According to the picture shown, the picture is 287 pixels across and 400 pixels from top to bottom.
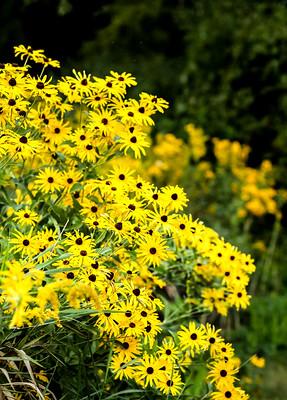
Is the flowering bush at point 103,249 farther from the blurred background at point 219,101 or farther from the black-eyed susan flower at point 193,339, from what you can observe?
the blurred background at point 219,101

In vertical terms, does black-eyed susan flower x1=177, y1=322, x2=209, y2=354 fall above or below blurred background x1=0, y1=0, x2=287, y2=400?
below

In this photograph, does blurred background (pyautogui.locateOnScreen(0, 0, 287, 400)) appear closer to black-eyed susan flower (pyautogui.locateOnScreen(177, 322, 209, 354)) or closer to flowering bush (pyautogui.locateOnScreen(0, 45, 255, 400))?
flowering bush (pyautogui.locateOnScreen(0, 45, 255, 400))

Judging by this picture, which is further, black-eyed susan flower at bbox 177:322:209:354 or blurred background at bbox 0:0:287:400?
blurred background at bbox 0:0:287:400

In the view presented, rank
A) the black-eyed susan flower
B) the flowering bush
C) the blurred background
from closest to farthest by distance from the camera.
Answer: the flowering bush → the black-eyed susan flower → the blurred background

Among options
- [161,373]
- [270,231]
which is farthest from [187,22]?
[161,373]

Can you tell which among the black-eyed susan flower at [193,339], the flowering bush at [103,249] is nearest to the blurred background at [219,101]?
the flowering bush at [103,249]

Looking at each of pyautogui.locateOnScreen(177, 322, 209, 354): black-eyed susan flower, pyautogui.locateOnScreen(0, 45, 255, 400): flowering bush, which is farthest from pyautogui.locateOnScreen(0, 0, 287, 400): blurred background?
pyautogui.locateOnScreen(177, 322, 209, 354): black-eyed susan flower

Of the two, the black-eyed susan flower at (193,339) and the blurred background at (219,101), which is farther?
the blurred background at (219,101)
